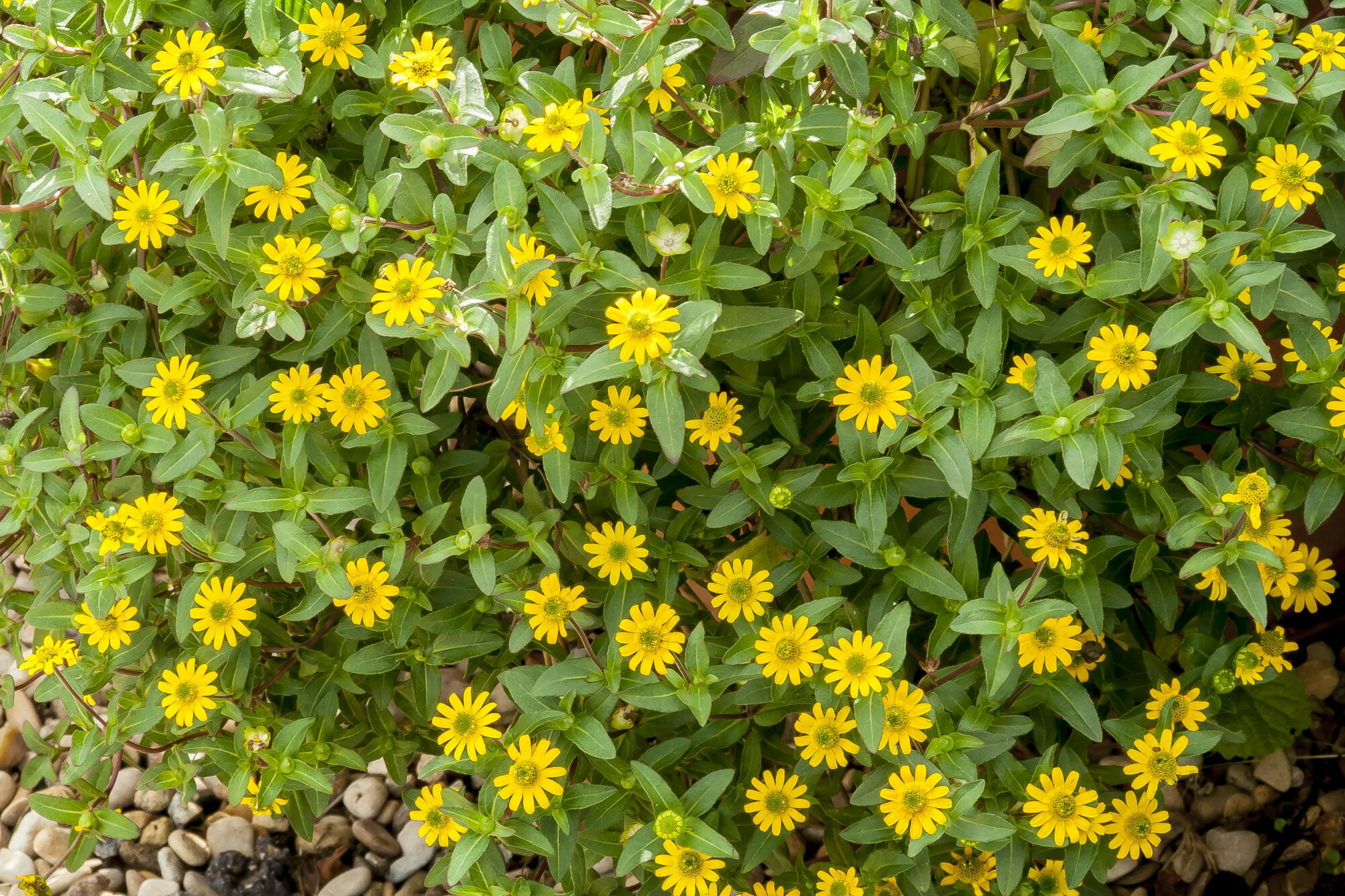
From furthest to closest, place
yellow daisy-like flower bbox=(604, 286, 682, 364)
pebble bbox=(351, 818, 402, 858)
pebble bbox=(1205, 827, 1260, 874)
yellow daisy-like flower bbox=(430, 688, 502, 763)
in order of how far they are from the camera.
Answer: pebble bbox=(351, 818, 402, 858)
pebble bbox=(1205, 827, 1260, 874)
yellow daisy-like flower bbox=(430, 688, 502, 763)
yellow daisy-like flower bbox=(604, 286, 682, 364)

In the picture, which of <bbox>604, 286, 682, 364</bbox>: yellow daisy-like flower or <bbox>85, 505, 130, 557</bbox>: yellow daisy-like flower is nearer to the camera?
<bbox>604, 286, 682, 364</bbox>: yellow daisy-like flower

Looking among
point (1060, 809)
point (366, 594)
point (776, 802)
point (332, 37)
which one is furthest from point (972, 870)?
point (332, 37)

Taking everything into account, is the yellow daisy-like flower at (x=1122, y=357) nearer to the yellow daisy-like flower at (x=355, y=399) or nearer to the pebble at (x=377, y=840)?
the yellow daisy-like flower at (x=355, y=399)

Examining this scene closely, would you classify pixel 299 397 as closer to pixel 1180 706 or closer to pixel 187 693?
pixel 187 693

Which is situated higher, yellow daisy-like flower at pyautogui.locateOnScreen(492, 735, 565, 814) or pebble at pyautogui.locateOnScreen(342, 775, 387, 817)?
yellow daisy-like flower at pyautogui.locateOnScreen(492, 735, 565, 814)

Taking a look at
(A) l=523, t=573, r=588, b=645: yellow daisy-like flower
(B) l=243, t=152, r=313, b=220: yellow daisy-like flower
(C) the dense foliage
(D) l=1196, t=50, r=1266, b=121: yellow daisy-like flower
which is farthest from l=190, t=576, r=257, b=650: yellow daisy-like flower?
(D) l=1196, t=50, r=1266, b=121: yellow daisy-like flower

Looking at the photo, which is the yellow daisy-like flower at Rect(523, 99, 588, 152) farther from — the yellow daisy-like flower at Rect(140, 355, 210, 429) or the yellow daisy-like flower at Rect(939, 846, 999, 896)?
the yellow daisy-like flower at Rect(939, 846, 999, 896)

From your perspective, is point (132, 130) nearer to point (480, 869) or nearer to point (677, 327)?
point (677, 327)
